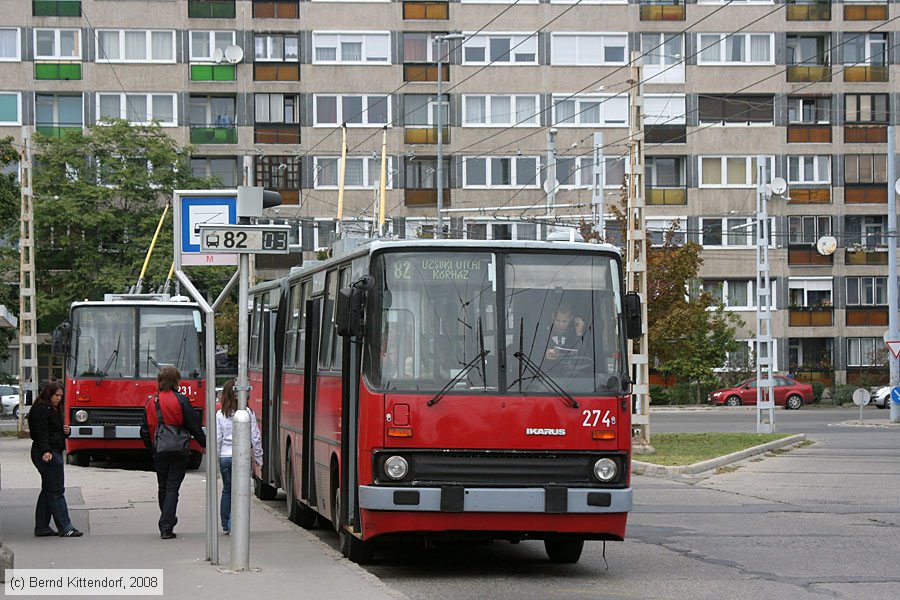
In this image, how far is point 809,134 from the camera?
68.8m

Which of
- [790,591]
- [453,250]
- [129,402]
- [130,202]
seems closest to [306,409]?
[453,250]

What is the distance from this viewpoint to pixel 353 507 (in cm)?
1345

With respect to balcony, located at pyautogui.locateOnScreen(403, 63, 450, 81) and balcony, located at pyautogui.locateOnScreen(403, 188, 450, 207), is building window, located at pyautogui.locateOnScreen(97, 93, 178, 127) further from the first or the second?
balcony, located at pyautogui.locateOnScreen(403, 188, 450, 207)

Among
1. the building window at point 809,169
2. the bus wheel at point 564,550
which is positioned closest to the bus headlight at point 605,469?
the bus wheel at point 564,550

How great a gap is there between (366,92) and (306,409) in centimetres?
5049

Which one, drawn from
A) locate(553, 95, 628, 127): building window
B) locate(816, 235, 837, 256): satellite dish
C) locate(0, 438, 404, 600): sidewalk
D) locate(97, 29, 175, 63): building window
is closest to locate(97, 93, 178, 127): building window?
locate(97, 29, 175, 63): building window

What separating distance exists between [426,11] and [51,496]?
52540 millimetres

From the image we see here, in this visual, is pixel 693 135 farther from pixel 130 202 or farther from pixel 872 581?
pixel 872 581

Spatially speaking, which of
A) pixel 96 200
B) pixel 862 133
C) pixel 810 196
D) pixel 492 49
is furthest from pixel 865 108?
pixel 96 200

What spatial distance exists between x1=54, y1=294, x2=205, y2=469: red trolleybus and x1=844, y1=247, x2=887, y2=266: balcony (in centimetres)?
4693

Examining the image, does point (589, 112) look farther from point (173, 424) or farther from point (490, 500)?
point (490, 500)

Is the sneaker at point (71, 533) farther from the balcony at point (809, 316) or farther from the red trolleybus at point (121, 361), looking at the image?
the balcony at point (809, 316)

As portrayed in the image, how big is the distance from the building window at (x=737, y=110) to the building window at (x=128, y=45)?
23152 millimetres

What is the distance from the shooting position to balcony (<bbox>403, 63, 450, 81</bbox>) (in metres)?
66.1
